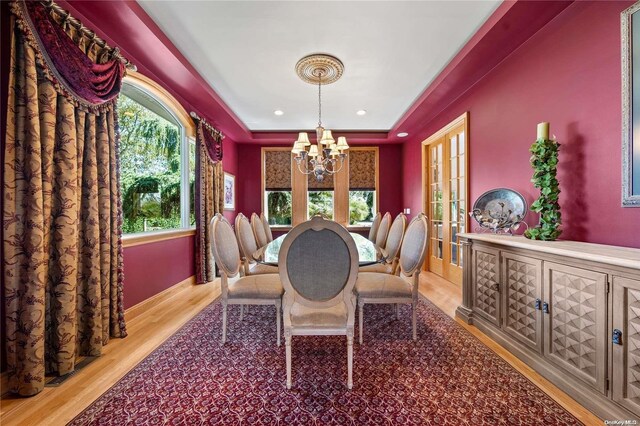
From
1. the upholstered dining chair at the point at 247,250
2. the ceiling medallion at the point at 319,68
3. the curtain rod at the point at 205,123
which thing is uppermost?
the ceiling medallion at the point at 319,68

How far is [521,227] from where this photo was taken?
2.60 m

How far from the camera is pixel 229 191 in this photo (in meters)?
5.60

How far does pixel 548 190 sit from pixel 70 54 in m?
3.49

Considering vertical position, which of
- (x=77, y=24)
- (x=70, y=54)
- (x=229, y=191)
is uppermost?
(x=77, y=24)

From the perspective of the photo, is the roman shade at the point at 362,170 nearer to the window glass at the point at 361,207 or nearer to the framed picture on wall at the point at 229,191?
the window glass at the point at 361,207

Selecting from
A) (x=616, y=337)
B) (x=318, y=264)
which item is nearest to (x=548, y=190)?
(x=616, y=337)

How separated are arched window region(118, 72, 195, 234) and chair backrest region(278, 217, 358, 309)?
2.05 m

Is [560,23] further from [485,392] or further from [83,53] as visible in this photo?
[83,53]

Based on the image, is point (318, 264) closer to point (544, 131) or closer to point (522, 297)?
point (522, 297)

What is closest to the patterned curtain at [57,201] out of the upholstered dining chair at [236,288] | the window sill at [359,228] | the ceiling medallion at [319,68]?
the upholstered dining chair at [236,288]

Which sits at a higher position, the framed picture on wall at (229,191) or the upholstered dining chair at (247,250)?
the framed picture on wall at (229,191)

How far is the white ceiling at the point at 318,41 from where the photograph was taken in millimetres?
2186

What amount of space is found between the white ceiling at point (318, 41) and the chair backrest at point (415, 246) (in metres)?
1.70

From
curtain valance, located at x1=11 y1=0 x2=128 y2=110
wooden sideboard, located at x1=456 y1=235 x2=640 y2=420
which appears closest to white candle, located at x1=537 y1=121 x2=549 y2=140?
wooden sideboard, located at x1=456 y1=235 x2=640 y2=420
